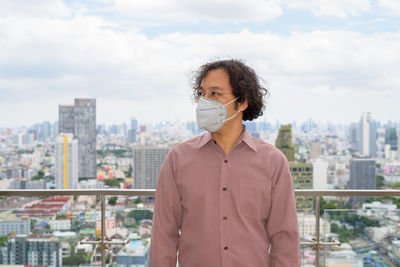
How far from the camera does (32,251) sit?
2.78 meters

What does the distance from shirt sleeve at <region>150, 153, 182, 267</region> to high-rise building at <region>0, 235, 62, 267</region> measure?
1584 mm

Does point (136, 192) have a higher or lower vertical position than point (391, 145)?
higher

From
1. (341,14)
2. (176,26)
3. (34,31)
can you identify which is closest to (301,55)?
(341,14)

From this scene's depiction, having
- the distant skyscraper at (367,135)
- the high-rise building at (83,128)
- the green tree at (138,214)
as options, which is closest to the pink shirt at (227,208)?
the green tree at (138,214)

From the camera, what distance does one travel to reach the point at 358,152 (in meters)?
18.8

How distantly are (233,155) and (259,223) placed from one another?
9.7 inches

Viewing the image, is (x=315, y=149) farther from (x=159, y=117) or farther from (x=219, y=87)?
(x=219, y=87)

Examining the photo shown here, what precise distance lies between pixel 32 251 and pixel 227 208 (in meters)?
1.96

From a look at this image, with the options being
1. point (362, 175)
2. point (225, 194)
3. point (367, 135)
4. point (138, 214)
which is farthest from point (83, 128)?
point (225, 194)

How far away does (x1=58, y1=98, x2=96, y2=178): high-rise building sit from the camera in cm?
1695

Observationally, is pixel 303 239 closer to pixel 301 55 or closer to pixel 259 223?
pixel 259 223

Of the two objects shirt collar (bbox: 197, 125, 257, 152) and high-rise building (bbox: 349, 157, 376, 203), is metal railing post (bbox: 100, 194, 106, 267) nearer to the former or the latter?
shirt collar (bbox: 197, 125, 257, 152)

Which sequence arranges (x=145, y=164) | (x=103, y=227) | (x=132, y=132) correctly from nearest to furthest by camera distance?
(x=103, y=227) → (x=145, y=164) → (x=132, y=132)

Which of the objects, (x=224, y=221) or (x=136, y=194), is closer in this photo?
(x=224, y=221)
